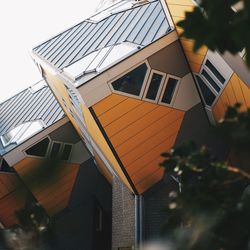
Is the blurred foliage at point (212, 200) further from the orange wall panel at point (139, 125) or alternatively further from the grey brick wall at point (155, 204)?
the grey brick wall at point (155, 204)

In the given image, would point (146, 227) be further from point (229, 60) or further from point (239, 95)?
point (229, 60)

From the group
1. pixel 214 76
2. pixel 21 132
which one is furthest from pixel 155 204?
pixel 21 132

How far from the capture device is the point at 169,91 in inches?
402

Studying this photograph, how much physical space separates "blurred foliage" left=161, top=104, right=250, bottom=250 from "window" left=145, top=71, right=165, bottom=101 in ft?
23.4

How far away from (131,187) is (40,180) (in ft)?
33.2

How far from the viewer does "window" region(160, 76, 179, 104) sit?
10148 mm

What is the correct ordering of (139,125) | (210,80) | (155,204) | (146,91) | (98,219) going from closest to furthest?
(210,80) → (146,91) → (139,125) → (155,204) → (98,219)

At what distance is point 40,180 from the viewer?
167 centimetres

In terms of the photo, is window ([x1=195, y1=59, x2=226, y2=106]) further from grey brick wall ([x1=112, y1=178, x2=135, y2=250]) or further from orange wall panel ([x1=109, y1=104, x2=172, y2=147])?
grey brick wall ([x1=112, y1=178, x2=135, y2=250])

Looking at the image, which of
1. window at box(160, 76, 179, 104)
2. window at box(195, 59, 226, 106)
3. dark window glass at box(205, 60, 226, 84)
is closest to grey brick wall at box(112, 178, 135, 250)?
window at box(160, 76, 179, 104)

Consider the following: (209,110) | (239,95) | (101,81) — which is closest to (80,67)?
(101,81)

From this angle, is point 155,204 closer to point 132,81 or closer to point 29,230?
point 132,81

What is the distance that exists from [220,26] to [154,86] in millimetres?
8045

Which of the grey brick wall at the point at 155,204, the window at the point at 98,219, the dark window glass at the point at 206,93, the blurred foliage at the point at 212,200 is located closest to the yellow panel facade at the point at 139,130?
the dark window glass at the point at 206,93
